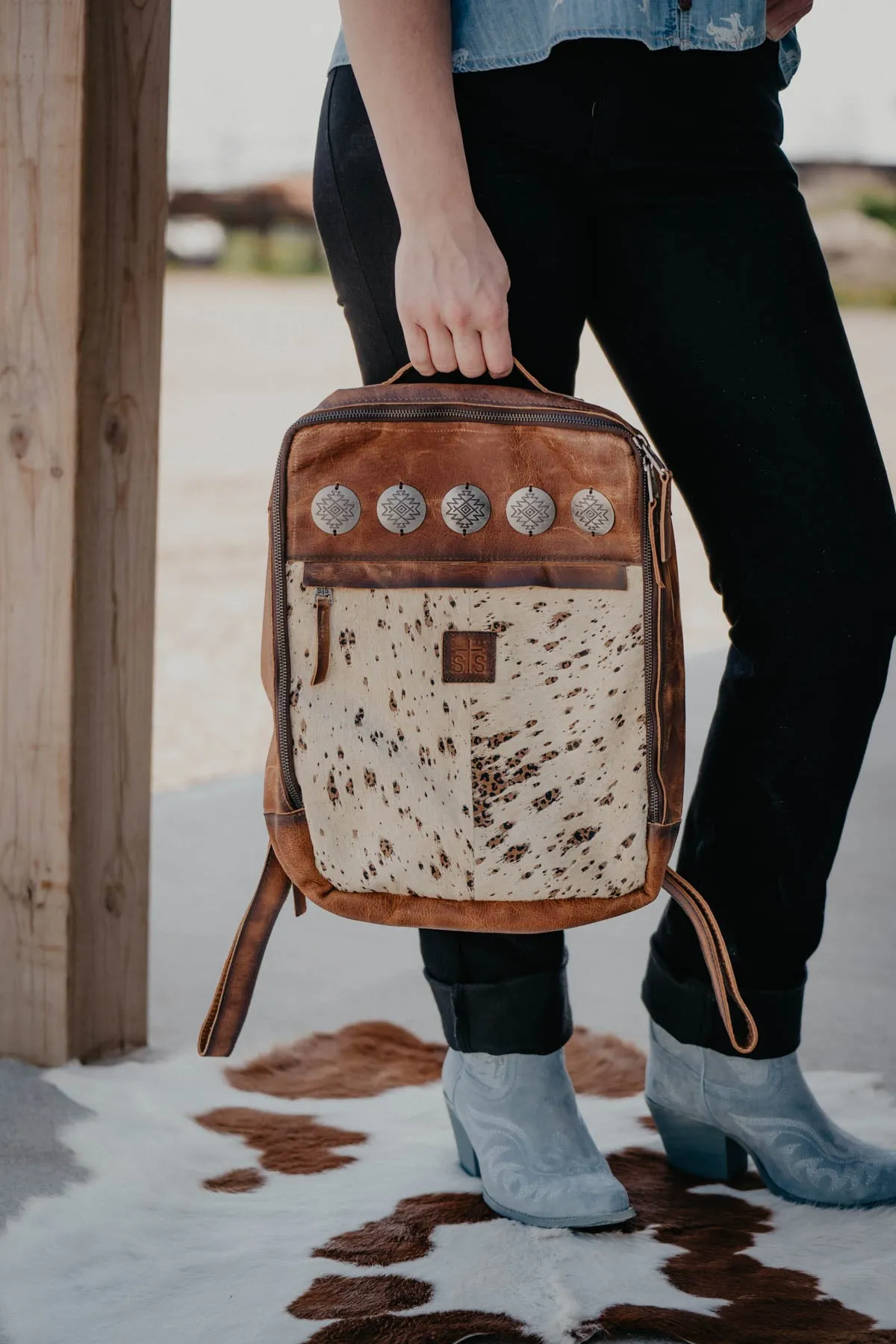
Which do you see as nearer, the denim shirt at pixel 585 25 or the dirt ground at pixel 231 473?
the denim shirt at pixel 585 25

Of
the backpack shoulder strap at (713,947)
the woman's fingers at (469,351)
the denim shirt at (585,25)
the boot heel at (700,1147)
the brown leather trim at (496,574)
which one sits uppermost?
the denim shirt at (585,25)

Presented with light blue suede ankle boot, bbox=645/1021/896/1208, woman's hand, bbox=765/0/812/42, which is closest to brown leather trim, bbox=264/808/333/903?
light blue suede ankle boot, bbox=645/1021/896/1208

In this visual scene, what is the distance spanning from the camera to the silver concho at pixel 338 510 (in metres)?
0.83

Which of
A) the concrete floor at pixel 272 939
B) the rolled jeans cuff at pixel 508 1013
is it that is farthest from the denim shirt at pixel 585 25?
the concrete floor at pixel 272 939

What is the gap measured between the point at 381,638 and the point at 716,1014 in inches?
15.7

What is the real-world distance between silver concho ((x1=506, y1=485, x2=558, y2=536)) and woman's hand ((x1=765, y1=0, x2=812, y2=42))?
1.27 ft

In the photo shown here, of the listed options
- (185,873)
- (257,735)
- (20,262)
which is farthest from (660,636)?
(257,735)

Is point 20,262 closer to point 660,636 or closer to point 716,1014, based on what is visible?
point 660,636

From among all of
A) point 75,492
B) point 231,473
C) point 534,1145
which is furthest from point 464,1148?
point 231,473

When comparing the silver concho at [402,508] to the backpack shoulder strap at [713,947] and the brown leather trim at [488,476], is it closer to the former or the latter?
the brown leather trim at [488,476]

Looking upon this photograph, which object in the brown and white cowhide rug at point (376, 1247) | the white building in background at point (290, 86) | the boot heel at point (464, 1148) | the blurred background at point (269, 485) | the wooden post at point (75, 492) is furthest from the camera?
the blurred background at point (269, 485)

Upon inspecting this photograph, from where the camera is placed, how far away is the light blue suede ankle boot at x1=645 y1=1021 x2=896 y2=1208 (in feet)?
2.97

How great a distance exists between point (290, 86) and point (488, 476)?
10188mm

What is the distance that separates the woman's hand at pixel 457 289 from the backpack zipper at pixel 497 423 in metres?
0.04
